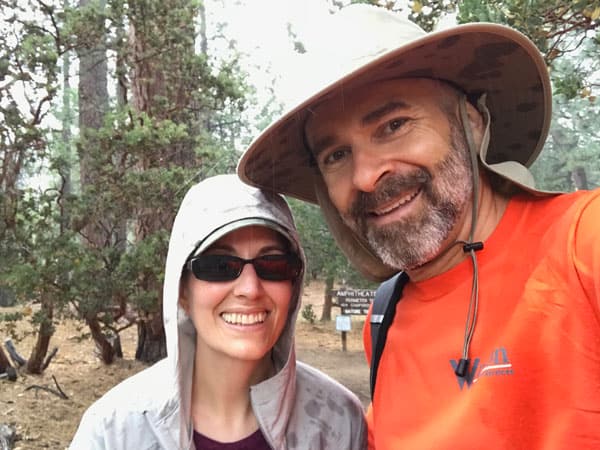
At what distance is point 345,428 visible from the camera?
182 cm

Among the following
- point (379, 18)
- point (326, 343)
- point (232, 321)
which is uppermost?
point (379, 18)

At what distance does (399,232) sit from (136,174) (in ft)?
13.5

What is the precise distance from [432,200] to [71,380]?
6078mm

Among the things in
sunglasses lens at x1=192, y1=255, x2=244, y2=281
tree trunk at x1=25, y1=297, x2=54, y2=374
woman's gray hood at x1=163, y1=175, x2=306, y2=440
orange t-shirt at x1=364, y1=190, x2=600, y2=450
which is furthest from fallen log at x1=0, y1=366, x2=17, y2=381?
orange t-shirt at x1=364, y1=190, x2=600, y2=450

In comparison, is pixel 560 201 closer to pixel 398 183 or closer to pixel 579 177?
pixel 398 183

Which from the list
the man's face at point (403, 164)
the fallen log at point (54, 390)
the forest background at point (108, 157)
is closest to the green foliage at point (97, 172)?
the forest background at point (108, 157)

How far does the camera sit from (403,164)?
1.53 metres

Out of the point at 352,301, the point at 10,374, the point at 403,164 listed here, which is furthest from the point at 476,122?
the point at 352,301

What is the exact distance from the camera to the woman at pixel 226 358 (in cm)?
166

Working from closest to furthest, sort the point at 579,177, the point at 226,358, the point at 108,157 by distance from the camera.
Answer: the point at 226,358 < the point at 108,157 < the point at 579,177

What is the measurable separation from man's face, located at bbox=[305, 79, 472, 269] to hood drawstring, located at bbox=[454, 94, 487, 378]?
2 cm

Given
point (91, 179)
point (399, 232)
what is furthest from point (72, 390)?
point (399, 232)

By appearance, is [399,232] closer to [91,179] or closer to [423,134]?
[423,134]

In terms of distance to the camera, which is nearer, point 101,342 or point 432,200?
point 432,200
